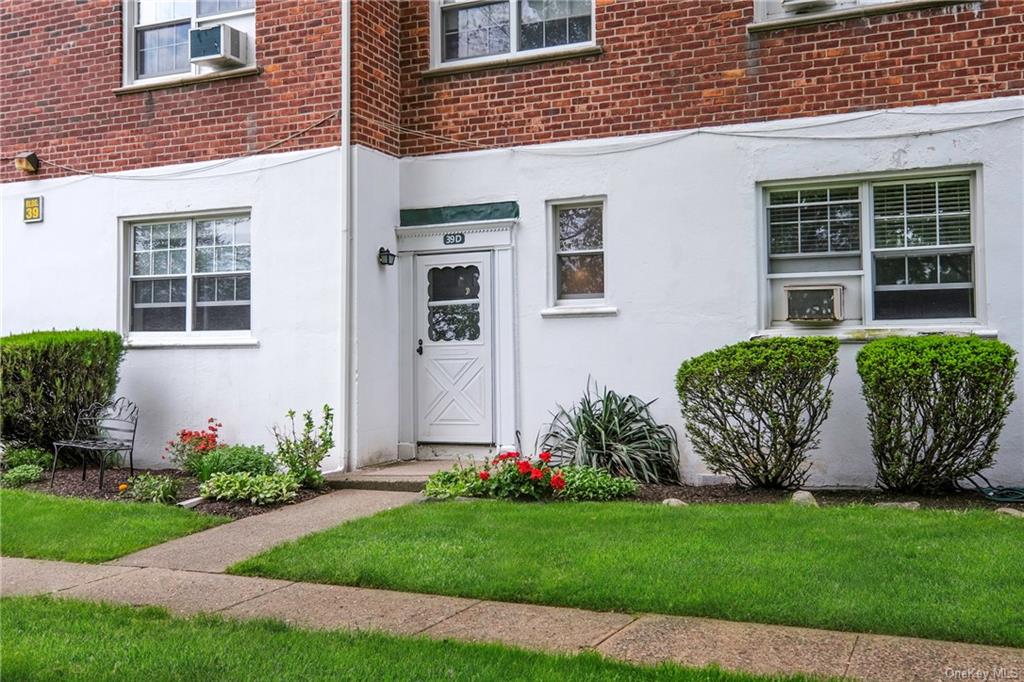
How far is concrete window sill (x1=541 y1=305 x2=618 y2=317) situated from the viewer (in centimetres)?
1006

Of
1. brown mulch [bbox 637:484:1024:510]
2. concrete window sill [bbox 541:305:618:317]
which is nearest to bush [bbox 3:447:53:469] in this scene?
concrete window sill [bbox 541:305:618:317]

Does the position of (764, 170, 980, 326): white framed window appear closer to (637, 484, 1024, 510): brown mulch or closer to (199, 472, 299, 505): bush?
(637, 484, 1024, 510): brown mulch

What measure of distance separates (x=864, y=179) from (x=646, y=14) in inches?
109

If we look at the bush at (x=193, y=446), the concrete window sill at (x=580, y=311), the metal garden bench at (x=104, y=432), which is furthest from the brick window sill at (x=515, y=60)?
the metal garden bench at (x=104, y=432)

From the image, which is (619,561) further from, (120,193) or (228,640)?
(120,193)

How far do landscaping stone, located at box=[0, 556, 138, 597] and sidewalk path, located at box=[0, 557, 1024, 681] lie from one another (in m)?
0.01

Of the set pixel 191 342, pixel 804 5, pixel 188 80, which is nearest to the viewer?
pixel 804 5

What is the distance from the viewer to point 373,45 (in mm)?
10727

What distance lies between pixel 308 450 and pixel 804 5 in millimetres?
6488

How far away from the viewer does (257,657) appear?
15.1 ft

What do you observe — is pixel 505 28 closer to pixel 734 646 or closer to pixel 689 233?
pixel 689 233

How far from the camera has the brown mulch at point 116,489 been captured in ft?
28.9

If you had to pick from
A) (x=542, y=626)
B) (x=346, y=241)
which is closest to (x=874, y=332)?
(x=542, y=626)

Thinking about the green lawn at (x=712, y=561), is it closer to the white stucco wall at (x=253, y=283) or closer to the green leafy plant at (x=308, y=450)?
the green leafy plant at (x=308, y=450)
